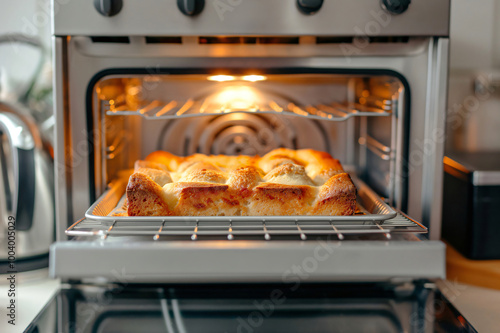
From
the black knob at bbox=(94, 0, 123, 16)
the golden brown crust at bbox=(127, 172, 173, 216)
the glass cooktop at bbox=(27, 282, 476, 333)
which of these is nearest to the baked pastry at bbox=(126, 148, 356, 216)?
the golden brown crust at bbox=(127, 172, 173, 216)

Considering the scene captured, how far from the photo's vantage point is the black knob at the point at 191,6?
3.02 feet

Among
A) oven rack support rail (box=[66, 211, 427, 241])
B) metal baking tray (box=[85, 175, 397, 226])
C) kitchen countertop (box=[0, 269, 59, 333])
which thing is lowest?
kitchen countertop (box=[0, 269, 59, 333])

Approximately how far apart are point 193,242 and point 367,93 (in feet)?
2.54

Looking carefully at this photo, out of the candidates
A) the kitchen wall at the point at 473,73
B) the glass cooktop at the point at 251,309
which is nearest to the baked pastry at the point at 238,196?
the glass cooktop at the point at 251,309

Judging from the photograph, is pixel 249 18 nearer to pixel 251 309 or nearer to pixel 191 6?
pixel 191 6

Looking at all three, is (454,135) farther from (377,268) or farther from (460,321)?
(377,268)

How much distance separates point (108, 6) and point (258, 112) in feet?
1.18

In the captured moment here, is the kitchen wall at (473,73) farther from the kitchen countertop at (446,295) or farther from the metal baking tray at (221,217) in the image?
the metal baking tray at (221,217)

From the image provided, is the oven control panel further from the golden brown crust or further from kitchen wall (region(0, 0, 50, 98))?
kitchen wall (region(0, 0, 50, 98))

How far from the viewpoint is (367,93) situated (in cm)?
137

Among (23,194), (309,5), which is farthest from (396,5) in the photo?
(23,194)

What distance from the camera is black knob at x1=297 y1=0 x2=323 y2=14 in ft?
3.06

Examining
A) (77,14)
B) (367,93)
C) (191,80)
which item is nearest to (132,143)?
(191,80)

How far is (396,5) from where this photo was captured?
932 millimetres
